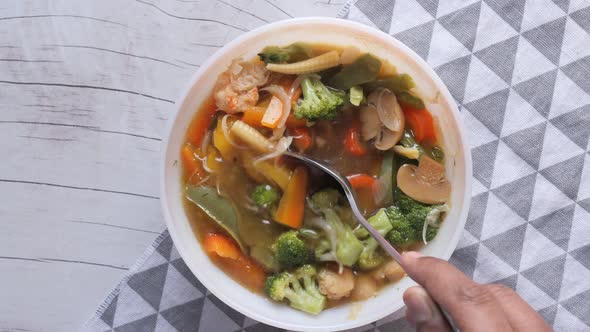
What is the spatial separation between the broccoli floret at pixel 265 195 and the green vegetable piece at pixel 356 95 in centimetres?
42

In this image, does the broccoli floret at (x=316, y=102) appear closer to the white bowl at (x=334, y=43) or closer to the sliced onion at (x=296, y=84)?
the sliced onion at (x=296, y=84)

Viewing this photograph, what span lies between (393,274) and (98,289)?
44.0 inches

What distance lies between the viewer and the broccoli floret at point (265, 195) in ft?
7.12

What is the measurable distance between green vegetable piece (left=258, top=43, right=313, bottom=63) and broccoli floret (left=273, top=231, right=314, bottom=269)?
0.61m

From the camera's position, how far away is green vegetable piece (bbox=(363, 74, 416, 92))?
2164mm

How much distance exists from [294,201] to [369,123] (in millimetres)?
384

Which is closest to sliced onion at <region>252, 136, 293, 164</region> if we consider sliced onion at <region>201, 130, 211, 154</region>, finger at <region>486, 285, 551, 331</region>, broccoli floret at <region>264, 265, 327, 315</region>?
sliced onion at <region>201, 130, 211, 154</region>

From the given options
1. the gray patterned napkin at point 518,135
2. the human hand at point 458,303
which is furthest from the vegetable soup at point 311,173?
the human hand at point 458,303

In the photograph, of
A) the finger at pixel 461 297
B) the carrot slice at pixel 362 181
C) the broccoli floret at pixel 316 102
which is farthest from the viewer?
the carrot slice at pixel 362 181

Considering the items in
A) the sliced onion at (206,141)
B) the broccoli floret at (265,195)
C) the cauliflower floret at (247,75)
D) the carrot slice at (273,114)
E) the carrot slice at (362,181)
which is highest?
the cauliflower floret at (247,75)

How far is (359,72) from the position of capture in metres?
2.15

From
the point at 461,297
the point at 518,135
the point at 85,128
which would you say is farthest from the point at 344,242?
the point at 85,128

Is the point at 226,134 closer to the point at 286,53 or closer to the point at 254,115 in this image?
the point at 254,115

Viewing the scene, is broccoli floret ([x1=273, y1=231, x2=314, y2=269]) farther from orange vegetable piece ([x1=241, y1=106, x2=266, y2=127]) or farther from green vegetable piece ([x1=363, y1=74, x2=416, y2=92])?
green vegetable piece ([x1=363, y1=74, x2=416, y2=92])
